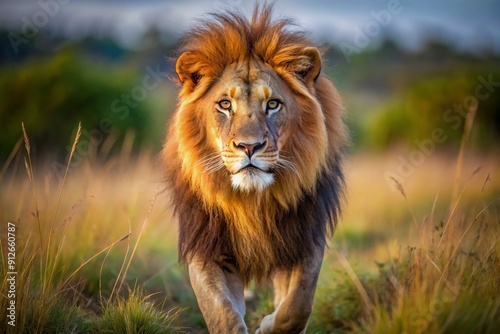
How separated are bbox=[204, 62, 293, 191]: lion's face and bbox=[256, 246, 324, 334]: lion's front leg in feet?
2.70

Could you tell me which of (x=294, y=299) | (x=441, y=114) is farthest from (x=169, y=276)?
(x=441, y=114)

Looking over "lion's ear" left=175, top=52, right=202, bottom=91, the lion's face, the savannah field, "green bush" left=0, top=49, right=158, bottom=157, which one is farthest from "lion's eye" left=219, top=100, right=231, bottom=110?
"green bush" left=0, top=49, right=158, bottom=157

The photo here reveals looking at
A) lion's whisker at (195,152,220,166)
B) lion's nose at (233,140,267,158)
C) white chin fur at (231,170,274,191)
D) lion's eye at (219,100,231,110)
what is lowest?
white chin fur at (231,170,274,191)

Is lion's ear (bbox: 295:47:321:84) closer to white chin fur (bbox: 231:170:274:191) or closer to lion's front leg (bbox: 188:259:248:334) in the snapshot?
Result: white chin fur (bbox: 231:170:274:191)

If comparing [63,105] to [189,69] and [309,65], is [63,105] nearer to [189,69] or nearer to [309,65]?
[189,69]

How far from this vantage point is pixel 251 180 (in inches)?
192

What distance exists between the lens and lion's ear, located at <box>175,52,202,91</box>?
5406 millimetres

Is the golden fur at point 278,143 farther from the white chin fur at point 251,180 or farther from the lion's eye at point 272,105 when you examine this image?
the white chin fur at point 251,180

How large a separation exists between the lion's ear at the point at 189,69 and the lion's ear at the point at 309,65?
2.47 feet

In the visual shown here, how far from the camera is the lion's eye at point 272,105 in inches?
202

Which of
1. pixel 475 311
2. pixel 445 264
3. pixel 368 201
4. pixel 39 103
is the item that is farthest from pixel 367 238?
pixel 39 103

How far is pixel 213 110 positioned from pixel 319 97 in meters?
0.94

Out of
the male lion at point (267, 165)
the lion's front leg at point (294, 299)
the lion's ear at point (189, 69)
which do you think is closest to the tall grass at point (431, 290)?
the lion's front leg at point (294, 299)

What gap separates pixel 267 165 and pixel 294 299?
1031 millimetres
